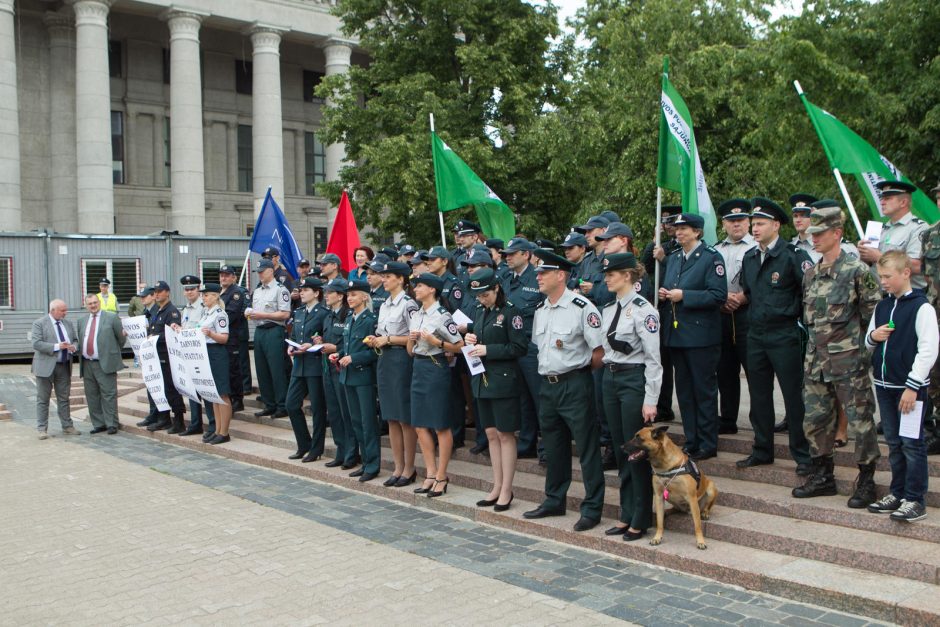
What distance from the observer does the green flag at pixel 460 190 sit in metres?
11.8

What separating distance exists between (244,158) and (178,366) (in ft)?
103

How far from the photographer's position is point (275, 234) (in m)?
14.4

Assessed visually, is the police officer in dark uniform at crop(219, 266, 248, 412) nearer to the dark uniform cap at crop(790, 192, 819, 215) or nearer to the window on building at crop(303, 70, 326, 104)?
the dark uniform cap at crop(790, 192, 819, 215)

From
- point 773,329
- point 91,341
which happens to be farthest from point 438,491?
point 91,341

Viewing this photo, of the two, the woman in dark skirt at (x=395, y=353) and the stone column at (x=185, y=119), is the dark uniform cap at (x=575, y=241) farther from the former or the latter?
the stone column at (x=185, y=119)

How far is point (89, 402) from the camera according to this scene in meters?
14.2

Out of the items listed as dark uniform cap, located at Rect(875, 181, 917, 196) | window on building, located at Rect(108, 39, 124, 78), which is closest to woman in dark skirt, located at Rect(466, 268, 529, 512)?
dark uniform cap, located at Rect(875, 181, 917, 196)

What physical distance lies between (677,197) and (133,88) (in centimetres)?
2898

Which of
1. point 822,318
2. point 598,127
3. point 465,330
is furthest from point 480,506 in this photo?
point 598,127

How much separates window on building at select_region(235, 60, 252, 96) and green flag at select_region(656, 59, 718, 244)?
36412mm

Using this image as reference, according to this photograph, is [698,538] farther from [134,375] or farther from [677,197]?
[134,375]

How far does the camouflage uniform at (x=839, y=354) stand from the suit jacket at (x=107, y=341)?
1088cm

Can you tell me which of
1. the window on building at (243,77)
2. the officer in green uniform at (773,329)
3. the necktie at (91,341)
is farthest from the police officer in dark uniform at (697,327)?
the window on building at (243,77)

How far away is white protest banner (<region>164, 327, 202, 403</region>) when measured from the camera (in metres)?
12.3
